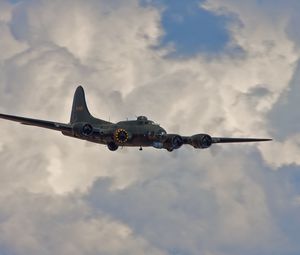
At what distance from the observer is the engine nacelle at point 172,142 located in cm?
13988

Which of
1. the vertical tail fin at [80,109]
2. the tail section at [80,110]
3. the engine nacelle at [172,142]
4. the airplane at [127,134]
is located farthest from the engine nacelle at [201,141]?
the vertical tail fin at [80,109]

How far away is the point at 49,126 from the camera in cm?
14612

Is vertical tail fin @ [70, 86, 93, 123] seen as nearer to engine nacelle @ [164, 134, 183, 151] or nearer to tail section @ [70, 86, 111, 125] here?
tail section @ [70, 86, 111, 125]

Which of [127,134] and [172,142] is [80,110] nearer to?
[127,134]

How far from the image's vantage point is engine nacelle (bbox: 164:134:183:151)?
459ft

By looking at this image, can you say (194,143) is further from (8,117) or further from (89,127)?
(8,117)

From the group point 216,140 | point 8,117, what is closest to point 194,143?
point 216,140

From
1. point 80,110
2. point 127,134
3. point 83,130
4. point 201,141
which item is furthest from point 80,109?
point 201,141

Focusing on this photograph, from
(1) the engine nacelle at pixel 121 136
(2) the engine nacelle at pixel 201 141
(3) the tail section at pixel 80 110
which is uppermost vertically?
(3) the tail section at pixel 80 110

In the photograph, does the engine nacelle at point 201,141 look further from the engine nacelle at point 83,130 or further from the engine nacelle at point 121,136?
the engine nacelle at point 83,130

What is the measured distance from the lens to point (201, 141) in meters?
146

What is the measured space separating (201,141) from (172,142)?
7.85 meters

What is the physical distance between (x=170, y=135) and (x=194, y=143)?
7.65 m

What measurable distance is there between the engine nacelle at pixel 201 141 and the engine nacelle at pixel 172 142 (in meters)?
5.88
